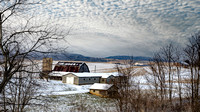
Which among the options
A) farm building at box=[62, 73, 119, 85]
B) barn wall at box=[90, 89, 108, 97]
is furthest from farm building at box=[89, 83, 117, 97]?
farm building at box=[62, 73, 119, 85]

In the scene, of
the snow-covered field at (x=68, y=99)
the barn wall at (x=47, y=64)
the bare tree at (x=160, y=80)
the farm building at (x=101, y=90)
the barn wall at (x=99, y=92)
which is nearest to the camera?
the barn wall at (x=47, y=64)

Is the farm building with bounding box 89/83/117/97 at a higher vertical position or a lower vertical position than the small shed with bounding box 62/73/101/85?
lower

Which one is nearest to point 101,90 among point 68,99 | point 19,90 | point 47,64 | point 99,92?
point 99,92

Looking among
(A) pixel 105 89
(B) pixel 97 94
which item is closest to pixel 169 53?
(A) pixel 105 89

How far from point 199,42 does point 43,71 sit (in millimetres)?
17779

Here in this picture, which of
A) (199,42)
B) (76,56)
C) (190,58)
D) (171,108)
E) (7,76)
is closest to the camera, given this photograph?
(7,76)

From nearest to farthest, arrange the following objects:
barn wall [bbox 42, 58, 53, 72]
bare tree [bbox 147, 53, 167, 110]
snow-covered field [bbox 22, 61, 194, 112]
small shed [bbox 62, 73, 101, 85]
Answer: barn wall [bbox 42, 58, 53, 72] → snow-covered field [bbox 22, 61, 194, 112] → bare tree [bbox 147, 53, 167, 110] → small shed [bbox 62, 73, 101, 85]

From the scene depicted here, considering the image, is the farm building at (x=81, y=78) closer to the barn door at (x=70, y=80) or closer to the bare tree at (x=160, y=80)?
the barn door at (x=70, y=80)

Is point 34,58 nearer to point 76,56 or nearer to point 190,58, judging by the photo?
point 76,56

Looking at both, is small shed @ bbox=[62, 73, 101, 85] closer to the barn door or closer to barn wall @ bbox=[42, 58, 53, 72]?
the barn door

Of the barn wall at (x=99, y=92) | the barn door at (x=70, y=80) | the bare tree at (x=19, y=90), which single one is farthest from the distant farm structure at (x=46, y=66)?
the barn door at (x=70, y=80)

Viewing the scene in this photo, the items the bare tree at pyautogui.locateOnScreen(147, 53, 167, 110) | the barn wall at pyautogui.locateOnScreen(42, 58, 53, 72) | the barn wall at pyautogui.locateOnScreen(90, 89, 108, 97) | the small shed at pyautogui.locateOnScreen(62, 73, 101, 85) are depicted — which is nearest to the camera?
the barn wall at pyautogui.locateOnScreen(42, 58, 53, 72)

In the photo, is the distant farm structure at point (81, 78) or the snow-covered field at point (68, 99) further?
the distant farm structure at point (81, 78)

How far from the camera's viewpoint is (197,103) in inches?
581
